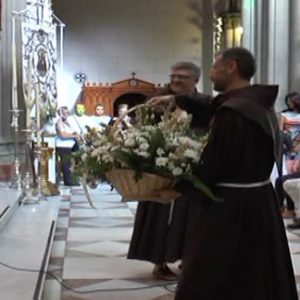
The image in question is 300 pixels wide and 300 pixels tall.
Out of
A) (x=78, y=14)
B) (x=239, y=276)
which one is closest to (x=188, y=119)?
(x=239, y=276)

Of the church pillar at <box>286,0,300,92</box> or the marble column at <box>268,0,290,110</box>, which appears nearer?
the church pillar at <box>286,0,300,92</box>

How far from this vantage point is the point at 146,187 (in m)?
3.32

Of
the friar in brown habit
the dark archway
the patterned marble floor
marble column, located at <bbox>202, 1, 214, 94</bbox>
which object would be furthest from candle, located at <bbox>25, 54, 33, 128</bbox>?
marble column, located at <bbox>202, 1, 214, 94</bbox>

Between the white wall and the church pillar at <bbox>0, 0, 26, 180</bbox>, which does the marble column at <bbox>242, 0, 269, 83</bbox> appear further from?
the white wall

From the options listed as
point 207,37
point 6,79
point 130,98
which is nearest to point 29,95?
point 6,79

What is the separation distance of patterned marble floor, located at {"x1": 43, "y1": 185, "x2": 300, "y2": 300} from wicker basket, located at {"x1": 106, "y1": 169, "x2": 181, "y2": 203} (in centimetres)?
168

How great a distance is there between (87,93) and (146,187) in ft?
53.0

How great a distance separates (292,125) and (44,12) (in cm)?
422

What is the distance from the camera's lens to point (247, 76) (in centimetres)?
349

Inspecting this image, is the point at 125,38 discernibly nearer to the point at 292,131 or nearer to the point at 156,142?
the point at 292,131

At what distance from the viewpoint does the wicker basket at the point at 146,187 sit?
331 cm

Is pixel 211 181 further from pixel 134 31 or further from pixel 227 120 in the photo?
pixel 134 31

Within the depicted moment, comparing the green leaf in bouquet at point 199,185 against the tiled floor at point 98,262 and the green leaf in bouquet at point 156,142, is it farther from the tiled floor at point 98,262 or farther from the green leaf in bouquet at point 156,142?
the tiled floor at point 98,262

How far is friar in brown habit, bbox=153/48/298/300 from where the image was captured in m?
3.30
